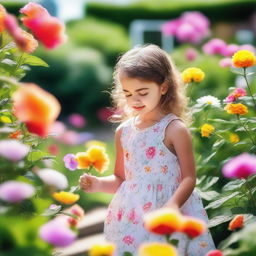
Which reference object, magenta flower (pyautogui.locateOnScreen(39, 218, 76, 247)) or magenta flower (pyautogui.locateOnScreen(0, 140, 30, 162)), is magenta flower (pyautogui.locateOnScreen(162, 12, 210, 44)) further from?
magenta flower (pyautogui.locateOnScreen(39, 218, 76, 247))

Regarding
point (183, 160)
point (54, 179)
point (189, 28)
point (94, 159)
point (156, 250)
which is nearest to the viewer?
point (156, 250)

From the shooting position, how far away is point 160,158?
2551 mm

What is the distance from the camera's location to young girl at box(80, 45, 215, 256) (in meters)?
2.48

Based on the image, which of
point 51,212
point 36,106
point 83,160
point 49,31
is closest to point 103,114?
point 83,160

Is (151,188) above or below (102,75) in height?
below

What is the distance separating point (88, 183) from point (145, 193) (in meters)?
0.23

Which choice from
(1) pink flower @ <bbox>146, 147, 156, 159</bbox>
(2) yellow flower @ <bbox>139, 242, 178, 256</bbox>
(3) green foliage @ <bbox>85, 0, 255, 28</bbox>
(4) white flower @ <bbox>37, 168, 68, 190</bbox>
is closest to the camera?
(2) yellow flower @ <bbox>139, 242, 178, 256</bbox>

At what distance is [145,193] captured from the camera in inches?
99.3

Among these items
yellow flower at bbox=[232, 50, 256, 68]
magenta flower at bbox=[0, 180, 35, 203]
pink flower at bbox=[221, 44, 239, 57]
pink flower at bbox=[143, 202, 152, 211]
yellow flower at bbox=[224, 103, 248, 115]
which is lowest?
magenta flower at bbox=[0, 180, 35, 203]

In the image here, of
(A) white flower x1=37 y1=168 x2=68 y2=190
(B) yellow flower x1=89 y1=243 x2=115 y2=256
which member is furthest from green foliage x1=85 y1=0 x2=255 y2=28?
(B) yellow flower x1=89 y1=243 x2=115 y2=256

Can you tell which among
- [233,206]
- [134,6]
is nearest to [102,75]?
[134,6]

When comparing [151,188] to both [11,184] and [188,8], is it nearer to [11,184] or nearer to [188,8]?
[11,184]

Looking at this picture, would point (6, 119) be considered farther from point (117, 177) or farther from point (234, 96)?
point (234, 96)

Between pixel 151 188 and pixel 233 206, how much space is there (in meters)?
0.39
